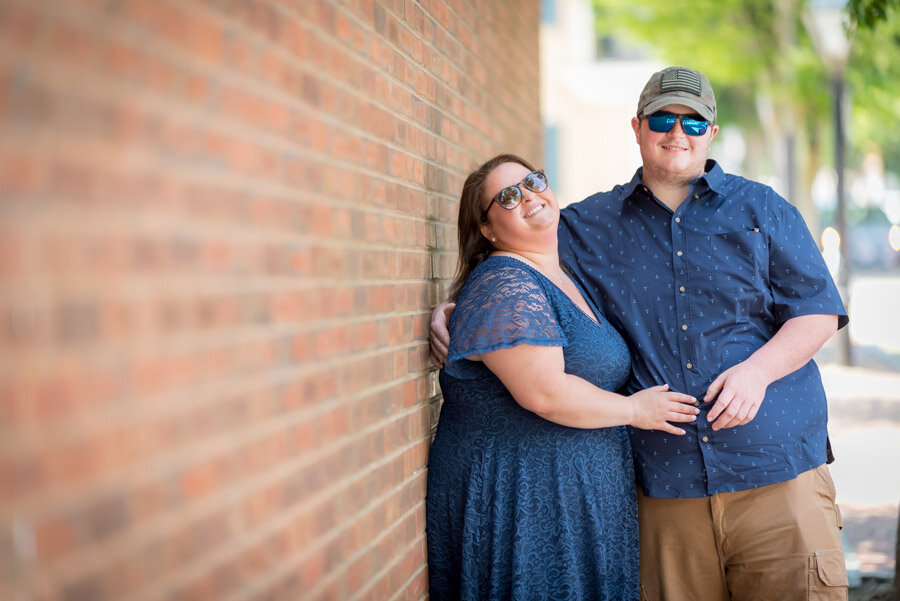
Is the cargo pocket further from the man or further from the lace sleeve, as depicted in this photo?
the lace sleeve

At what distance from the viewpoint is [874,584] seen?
16.1 ft

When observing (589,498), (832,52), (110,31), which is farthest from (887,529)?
(832,52)

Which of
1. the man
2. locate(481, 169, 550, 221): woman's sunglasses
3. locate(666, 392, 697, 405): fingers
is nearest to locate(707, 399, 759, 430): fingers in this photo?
the man

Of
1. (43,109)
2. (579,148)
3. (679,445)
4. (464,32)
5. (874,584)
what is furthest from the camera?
(579,148)

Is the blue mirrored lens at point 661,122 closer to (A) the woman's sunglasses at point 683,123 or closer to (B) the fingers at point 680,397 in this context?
(A) the woman's sunglasses at point 683,123

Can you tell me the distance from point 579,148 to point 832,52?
46.2 feet

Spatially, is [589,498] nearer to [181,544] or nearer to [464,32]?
[181,544]

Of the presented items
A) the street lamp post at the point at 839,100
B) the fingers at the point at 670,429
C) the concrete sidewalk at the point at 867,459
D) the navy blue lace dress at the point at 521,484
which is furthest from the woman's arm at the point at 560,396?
the street lamp post at the point at 839,100

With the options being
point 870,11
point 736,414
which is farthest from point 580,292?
point 870,11

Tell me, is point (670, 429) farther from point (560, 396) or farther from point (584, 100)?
point (584, 100)

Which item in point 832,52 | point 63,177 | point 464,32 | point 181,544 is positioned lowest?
point 181,544

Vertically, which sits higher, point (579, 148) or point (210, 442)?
point (579, 148)

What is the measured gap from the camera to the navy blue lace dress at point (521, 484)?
2.79 metres

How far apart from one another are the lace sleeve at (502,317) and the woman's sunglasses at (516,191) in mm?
305
